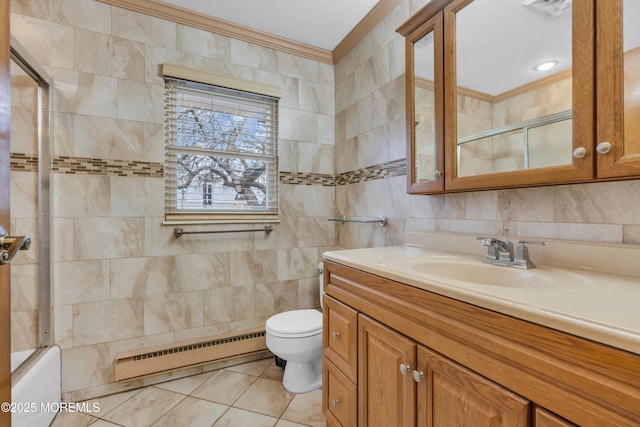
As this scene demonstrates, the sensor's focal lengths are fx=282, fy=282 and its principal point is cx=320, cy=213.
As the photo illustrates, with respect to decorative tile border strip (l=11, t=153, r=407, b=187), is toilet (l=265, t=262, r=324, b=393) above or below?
below

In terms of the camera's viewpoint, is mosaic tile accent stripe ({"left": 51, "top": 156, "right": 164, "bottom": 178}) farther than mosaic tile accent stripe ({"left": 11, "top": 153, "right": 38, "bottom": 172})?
Yes

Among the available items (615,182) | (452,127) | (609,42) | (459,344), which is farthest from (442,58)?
(459,344)

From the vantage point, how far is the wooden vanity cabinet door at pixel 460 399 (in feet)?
2.01

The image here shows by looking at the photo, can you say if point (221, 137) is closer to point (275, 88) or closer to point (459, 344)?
point (275, 88)

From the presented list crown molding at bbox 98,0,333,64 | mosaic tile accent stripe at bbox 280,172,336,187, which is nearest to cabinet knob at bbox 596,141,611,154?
mosaic tile accent stripe at bbox 280,172,336,187

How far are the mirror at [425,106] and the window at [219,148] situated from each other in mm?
1117

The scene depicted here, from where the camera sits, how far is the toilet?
1.67 meters

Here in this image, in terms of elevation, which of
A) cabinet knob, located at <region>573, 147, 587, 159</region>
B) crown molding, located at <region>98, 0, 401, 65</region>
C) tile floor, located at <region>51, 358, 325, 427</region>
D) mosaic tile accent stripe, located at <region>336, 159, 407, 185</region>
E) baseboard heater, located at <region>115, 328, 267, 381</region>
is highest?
crown molding, located at <region>98, 0, 401, 65</region>

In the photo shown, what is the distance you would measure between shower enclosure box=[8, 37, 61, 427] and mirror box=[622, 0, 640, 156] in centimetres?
247

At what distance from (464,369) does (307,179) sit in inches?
72.2

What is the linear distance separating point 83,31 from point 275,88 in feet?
3.94

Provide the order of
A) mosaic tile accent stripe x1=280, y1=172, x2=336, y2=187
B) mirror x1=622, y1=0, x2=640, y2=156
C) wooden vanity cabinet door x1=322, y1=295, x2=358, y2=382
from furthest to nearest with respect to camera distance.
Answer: mosaic tile accent stripe x1=280, y1=172, x2=336, y2=187
wooden vanity cabinet door x1=322, y1=295, x2=358, y2=382
mirror x1=622, y1=0, x2=640, y2=156

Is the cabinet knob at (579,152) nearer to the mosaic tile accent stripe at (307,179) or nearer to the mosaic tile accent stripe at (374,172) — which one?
the mosaic tile accent stripe at (374,172)

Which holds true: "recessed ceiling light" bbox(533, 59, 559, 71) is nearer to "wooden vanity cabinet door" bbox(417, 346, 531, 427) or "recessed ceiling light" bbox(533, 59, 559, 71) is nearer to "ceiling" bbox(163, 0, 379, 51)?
"wooden vanity cabinet door" bbox(417, 346, 531, 427)
